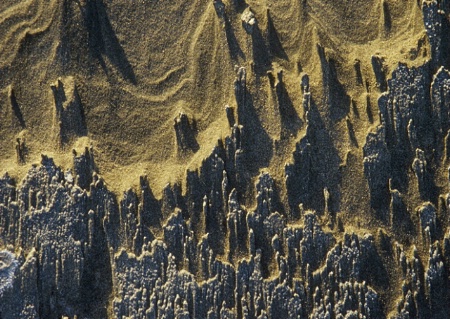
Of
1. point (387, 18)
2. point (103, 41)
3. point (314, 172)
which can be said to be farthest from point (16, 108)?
point (387, 18)

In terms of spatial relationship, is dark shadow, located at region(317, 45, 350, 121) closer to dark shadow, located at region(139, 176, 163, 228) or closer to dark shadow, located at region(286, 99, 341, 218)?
dark shadow, located at region(286, 99, 341, 218)

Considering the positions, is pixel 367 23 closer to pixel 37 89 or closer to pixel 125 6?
pixel 125 6

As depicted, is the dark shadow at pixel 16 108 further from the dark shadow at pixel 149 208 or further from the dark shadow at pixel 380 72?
the dark shadow at pixel 380 72

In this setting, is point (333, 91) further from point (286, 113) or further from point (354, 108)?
point (286, 113)

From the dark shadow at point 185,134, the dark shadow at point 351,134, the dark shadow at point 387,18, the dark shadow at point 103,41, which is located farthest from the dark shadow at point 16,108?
the dark shadow at point 387,18

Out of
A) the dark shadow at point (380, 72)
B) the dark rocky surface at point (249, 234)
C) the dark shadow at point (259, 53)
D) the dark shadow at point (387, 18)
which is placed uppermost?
the dark shadow at point (387, 18)
